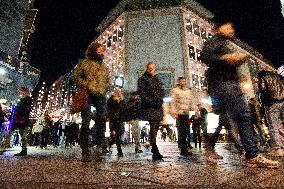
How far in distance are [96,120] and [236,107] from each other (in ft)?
8.91

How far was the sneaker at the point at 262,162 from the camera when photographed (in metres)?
3.58

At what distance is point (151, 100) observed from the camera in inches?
221

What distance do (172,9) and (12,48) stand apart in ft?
60.7

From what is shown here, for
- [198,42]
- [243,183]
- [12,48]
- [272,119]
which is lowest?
[243,183]

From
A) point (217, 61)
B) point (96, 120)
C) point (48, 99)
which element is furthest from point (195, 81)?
point (48, 99)

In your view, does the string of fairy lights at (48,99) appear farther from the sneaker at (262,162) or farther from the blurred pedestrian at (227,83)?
the sneaker at (262,162)

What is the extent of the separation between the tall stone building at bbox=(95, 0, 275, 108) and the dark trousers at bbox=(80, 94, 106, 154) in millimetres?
23550

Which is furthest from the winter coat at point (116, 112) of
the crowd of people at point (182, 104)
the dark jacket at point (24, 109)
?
the dark jacket at point (24, 109)

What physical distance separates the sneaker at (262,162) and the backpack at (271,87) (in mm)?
2822

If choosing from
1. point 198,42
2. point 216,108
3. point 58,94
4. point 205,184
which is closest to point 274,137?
point 216,108

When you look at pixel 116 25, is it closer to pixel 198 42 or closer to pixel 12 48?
pixel 198 42

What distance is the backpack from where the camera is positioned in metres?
6.18

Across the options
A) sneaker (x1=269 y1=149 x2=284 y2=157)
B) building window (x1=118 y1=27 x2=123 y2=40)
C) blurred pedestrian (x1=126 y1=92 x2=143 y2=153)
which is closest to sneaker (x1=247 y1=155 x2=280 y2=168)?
sneaker (x1=269 y1=149 x2=284 y2=157)

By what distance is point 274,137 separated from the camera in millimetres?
6203
